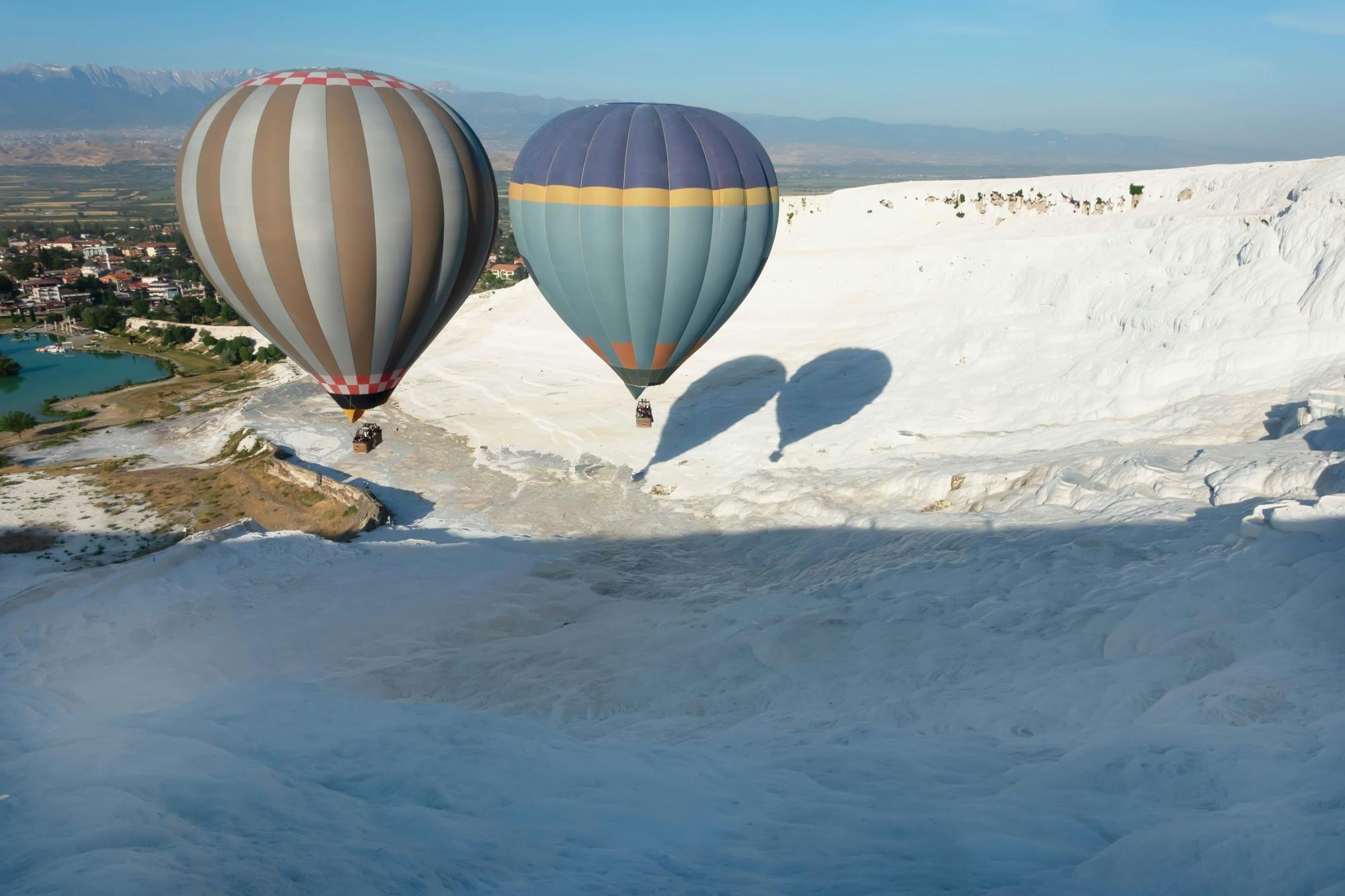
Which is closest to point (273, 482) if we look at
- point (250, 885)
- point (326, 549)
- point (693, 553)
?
point (326, 549)

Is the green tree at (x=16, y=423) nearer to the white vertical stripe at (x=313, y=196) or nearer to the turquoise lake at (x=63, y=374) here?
the turquoise lake at (x=63, y=374)

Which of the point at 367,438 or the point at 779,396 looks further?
the point at 779,396

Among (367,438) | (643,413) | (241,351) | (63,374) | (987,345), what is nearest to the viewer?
(643,413)

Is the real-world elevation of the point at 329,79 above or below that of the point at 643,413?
above

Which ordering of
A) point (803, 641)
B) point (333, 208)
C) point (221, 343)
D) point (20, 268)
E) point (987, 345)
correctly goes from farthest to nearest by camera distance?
1. point (20, 268)
2. point (221, 343)
3. point (987, 345)
4. point (333, 208)
5. point (803, 641)

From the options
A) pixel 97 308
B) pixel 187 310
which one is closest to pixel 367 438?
pixel 187 310

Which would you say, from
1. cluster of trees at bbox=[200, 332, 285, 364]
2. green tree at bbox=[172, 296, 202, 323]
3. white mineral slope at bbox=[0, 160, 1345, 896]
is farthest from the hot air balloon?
green tree at bbox=[172, 296, 202, 323]

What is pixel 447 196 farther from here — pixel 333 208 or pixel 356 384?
pixel 356 384

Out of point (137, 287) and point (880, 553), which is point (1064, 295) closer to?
point (880, 553)
